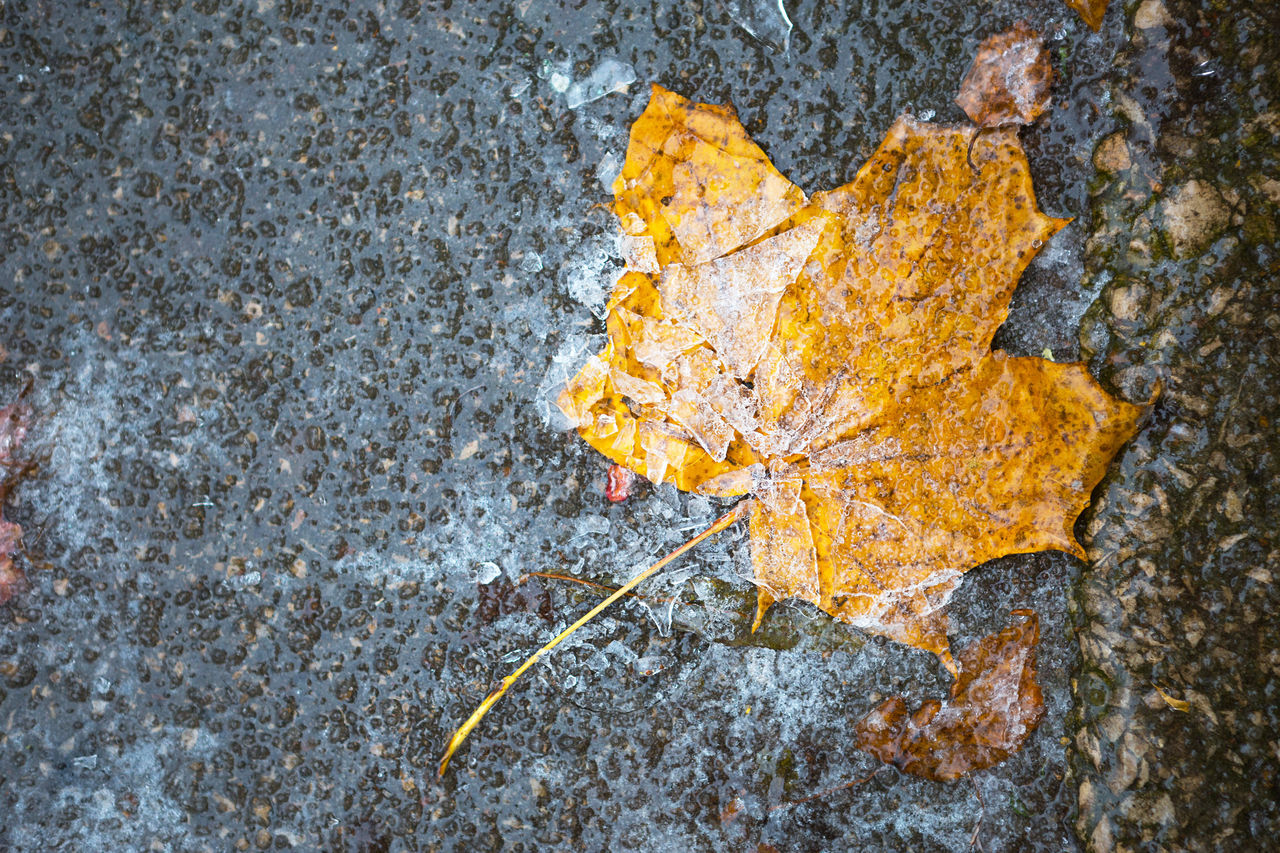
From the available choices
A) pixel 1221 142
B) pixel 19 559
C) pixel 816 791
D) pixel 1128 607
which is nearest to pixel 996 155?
pixel 1221 142

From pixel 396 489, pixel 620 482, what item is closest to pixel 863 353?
pixel 620 482

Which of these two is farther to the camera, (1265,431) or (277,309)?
(277,309)

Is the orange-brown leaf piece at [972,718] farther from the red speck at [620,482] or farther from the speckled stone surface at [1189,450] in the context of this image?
the red speck at [620,482]

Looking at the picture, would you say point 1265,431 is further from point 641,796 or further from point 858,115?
point 641,796

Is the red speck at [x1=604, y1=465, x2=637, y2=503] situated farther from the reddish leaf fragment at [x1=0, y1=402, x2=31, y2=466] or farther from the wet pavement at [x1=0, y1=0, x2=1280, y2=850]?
the reddish leaf fragment at [x1=0, y1=402, x2=31, y2=466]

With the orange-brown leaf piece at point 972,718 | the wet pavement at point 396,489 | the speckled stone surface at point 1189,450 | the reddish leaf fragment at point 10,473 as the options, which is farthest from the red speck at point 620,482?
the reddish leaf fragment at point 10,473
